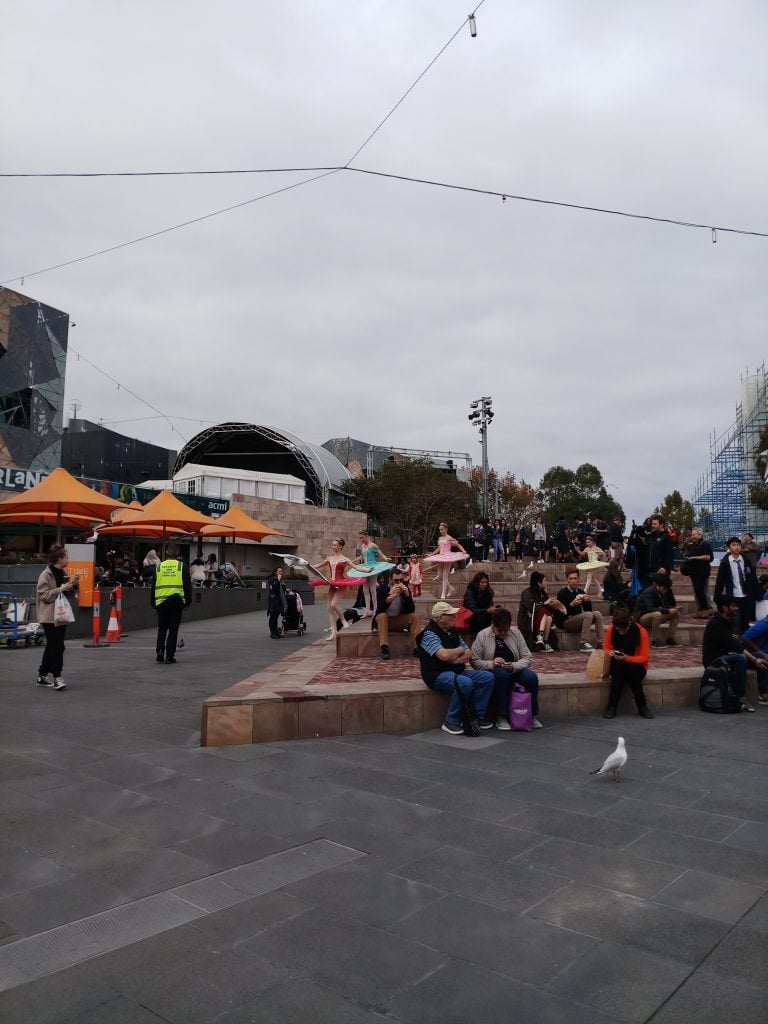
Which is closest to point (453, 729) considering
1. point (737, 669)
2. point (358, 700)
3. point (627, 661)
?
point (358, 700)

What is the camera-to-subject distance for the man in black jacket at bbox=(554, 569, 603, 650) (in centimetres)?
1163

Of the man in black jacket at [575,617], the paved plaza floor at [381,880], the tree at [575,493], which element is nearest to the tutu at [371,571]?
the man in black jacket at [575,617]

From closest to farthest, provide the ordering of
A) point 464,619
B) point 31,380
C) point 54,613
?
1. point 54,613
2. point 464,619
3. point 31,380

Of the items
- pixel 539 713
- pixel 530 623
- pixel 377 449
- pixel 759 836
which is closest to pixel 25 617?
pixel 530 623

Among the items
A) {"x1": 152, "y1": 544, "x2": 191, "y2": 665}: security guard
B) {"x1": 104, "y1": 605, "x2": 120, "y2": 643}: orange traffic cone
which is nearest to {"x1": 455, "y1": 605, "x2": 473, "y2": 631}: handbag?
{"x1": 152, "y1": 544, "x2": 191, "y2": 665}: security guard

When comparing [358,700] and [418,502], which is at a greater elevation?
[418,502]

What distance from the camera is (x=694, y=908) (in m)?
3.64

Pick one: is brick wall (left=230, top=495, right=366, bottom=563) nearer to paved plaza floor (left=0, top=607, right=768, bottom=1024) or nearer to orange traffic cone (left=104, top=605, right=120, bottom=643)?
orange traffic cone (left=104, top=605, right=120, bottom=643)

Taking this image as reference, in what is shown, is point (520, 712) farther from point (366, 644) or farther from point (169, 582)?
point (169, 582)

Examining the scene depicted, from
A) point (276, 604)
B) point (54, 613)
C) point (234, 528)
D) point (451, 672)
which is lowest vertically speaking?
point (451, 672)

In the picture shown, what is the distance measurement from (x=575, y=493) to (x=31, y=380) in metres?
51.8

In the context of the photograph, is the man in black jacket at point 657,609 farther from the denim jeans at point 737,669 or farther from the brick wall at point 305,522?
the brick wall at point 305,522

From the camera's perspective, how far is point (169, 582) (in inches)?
443

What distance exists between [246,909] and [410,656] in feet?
24.0
